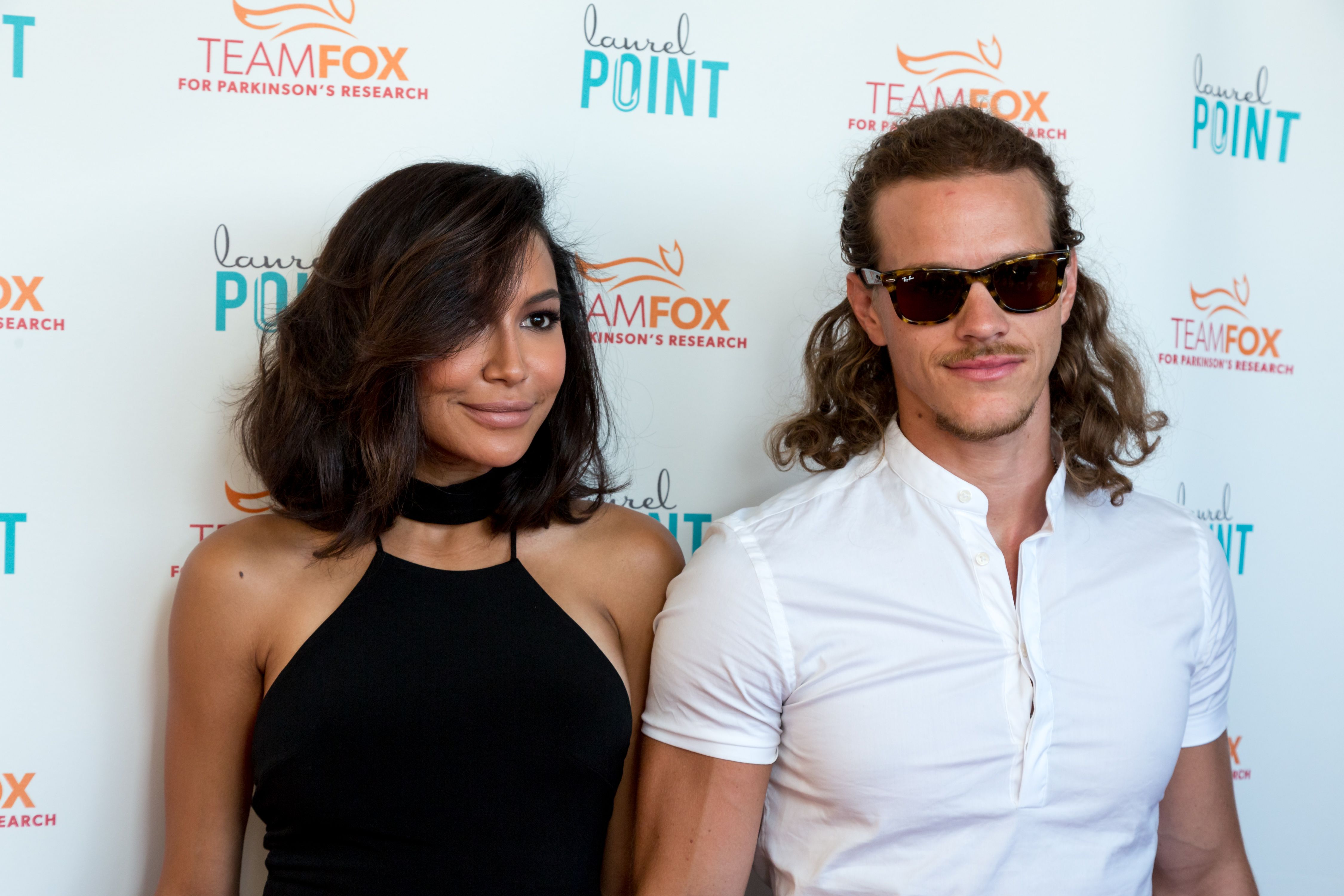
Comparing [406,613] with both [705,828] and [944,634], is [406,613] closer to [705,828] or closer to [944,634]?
[705,828]

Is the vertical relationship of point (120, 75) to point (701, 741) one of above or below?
above

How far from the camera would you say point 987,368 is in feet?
4.68

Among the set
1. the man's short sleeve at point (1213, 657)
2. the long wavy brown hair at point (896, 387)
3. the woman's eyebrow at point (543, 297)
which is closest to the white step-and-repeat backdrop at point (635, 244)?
the long wavy brown hair at point (896, 387)

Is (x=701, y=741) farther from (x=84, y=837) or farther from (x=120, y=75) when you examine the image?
(x=120, y=75)

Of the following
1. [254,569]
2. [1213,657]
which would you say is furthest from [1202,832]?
[254,569]

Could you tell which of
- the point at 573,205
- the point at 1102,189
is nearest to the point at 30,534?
the point at 573,205

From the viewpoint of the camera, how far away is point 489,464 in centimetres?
149

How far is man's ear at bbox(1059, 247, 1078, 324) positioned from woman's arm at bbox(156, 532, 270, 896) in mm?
1341

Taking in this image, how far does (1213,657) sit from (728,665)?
0.82m

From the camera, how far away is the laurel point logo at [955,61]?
202 centimetres

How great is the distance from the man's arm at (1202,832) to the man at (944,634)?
0.02 metres

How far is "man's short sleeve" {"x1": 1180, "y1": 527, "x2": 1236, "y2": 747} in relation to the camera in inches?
61.6

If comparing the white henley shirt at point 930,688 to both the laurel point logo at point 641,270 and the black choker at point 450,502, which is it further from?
the laurel point logo at point 641,270

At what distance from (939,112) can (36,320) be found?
1.62 m
